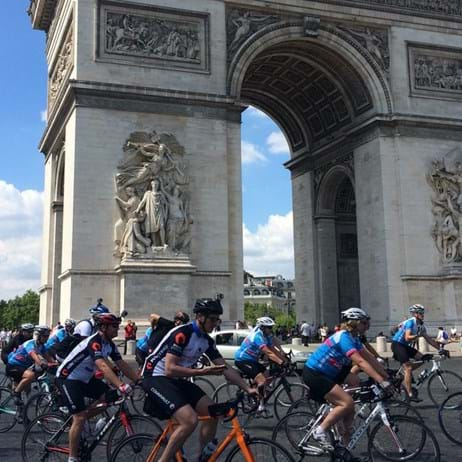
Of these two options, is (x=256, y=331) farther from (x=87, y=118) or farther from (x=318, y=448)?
(x=87, y=118)

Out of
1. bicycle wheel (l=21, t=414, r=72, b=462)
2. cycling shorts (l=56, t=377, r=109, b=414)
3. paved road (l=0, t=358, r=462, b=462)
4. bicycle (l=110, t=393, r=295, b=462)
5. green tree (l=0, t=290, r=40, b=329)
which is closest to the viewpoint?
bicycle (l=110, t=393, r=295, b=462)

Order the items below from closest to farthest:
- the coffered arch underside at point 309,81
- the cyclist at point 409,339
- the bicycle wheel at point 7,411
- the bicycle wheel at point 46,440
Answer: the bicycle wheel at point 46,440 < the bicycle wheel at point 7,411 < the cyclist at point 409,339 < the coffered arch underside at point 309,81

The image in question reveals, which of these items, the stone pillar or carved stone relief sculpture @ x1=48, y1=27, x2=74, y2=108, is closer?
carved stone relief sculpture @ x1=48, y1=27, x2=74, y2=108

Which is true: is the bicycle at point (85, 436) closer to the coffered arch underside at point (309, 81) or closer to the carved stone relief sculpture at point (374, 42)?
the coffered arch underside at point (309, 81)

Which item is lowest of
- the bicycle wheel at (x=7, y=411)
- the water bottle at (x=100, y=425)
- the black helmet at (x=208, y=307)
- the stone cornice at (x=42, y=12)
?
the bicycle wheel at (x=7, y=411)

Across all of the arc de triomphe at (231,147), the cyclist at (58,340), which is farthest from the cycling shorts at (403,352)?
the arc de triomphe at (231,147)

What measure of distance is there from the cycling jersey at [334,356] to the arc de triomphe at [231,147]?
16738 mm

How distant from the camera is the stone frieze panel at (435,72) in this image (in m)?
29.7

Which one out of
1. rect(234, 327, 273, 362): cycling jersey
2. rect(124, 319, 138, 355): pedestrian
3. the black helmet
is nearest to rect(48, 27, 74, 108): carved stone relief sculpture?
rect(124, 319, 138, 355): pedestrian

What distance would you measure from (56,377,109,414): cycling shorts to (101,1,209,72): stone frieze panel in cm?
1965

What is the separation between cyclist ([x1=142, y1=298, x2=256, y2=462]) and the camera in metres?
6.20

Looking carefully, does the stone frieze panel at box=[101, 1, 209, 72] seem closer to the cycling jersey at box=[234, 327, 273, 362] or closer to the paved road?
the cycling jersey at box=[234, 327, 273, 362]

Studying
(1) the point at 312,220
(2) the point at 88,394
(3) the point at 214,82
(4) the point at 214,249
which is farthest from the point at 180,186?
(2) the point at 88,394

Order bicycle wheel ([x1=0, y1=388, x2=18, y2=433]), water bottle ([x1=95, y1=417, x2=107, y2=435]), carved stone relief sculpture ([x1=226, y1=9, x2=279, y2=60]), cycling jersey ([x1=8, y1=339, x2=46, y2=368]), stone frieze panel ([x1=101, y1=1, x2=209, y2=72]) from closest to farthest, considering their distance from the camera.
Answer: water bottle ([x1=95, y1=417, x2=107, y2=435]) → bicycle wheel ([x1=0, y1=388, x2=18, y2=433]) → cycling jersey ([x1=8, y1=339, x2=46, y2=368]) → stone frieze panel ([x1=101, y1=1, x2=209, y2=72]) → carved stone relief sculpture ([x1=226, y1=9, x2=279, y2=60])
